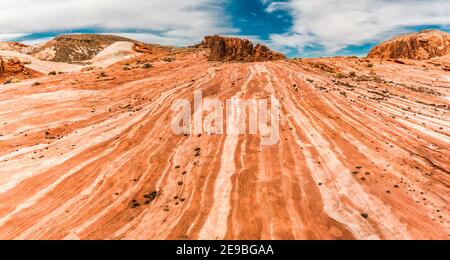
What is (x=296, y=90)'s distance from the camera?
95.9 feet

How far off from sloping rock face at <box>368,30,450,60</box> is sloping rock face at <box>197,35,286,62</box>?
72.4 feet

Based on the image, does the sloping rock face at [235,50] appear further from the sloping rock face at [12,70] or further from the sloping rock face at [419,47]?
the sloping rock face at [12,70]

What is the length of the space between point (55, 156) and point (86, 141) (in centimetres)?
215

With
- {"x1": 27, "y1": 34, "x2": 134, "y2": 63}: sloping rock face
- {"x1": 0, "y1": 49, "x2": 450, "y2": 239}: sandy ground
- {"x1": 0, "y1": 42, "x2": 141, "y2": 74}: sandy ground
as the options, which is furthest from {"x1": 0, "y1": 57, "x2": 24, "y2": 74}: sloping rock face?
{"x1": 27, "y1": 34, "x2": 134, "y2": 63}: sloping rock face

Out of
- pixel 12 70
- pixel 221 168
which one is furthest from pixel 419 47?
pixel 12 70

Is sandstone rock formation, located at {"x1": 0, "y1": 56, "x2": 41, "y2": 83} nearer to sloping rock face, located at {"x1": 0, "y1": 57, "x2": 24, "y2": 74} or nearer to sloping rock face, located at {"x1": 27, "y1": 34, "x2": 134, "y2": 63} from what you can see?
sloping rock face, located at {"x1": 0, "y1": 57, "x2": 24, "y2": 74}

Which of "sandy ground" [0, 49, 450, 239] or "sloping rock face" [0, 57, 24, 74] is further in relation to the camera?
"sloping rock face" [0, 57, 24, 74]

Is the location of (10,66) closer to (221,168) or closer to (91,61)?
(91,61)

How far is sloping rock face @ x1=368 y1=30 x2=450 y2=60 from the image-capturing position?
6273 centimetres

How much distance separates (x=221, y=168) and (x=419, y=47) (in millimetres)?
60843

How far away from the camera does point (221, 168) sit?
16922 mm

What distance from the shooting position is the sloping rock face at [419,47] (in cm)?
6273

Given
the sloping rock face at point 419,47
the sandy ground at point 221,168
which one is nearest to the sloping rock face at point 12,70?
the sandy ground at point 221,168
